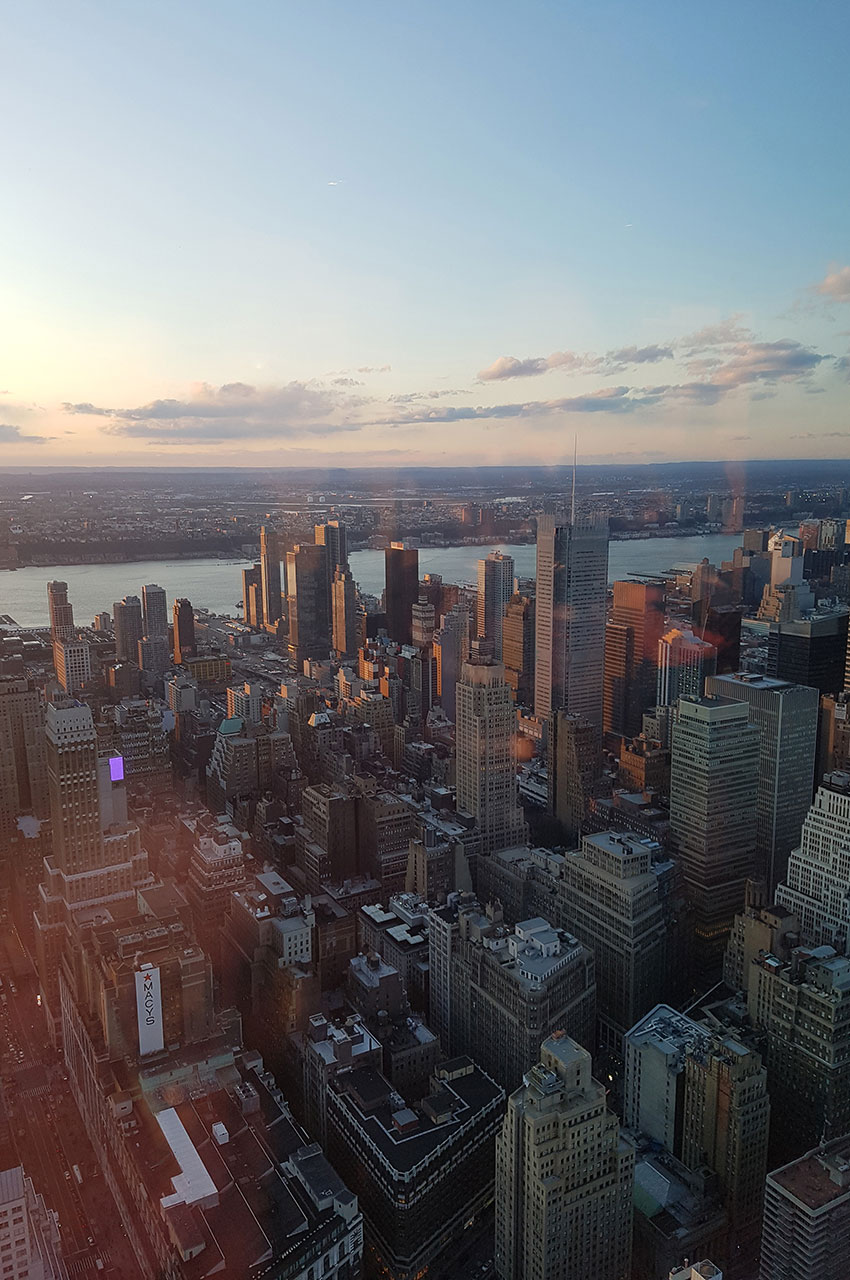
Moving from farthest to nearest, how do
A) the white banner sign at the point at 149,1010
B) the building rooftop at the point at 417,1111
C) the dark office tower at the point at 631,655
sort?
the dark office tower at the point at 631,655 < the white banner sign at the point at 149,1010 < the building rooftop at the point at 417,1111

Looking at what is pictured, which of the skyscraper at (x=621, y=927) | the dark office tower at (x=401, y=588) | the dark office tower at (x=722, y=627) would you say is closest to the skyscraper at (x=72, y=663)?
the dark office tower at (x=401, y=588)

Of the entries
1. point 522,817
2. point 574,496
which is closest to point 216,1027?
point 522,817

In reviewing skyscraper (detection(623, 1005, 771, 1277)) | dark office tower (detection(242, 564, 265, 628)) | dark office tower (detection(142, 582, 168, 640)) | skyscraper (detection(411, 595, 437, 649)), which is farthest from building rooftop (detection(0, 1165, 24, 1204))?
dark office tower (detection(242, 564, 265, 628))

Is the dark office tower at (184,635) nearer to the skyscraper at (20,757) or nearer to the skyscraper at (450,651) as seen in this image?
the skyscraper at (450,651)

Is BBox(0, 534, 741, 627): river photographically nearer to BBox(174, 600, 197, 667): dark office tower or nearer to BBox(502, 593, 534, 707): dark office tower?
BBox(174, 600, 197, 667): dark office tower

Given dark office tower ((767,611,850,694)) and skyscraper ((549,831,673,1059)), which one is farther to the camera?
dark office tower ((767,611,850,694))

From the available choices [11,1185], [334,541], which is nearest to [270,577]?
[334,541]
